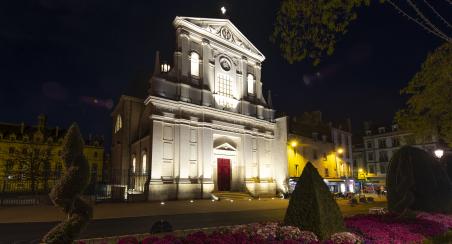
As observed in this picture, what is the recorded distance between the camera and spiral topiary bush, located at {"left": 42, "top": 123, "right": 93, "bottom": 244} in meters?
5.29

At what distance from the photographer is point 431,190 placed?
1211 centimetres

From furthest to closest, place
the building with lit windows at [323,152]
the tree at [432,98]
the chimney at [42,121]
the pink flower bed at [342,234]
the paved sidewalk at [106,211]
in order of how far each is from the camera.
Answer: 1. the chimney at [42,121]
2. the building with lit windows at [323,152]
3. the tree at [432,98]
4. the paved sidewalk at [106,211]
5. the pink flower bed at [342,234]

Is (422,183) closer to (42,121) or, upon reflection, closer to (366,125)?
(366,125)

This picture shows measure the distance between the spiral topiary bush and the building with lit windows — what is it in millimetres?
33083

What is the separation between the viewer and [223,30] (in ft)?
106

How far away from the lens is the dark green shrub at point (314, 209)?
7.00m

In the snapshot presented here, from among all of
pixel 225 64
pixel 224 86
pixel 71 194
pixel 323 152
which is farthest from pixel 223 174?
pixel 71 194

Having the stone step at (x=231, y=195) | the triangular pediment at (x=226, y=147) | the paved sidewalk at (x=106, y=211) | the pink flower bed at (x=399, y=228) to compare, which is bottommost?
the stone step at (x=231, y=195)

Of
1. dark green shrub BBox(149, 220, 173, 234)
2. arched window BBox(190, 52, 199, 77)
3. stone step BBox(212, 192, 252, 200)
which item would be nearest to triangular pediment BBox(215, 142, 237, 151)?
stone step BBox(212, 192, 252, 200)

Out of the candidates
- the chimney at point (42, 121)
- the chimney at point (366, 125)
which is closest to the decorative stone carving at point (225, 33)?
the chimney at point (366, 125)

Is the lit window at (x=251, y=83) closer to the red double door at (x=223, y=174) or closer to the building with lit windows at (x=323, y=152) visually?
the building with lit windows at (x=323, y=152)

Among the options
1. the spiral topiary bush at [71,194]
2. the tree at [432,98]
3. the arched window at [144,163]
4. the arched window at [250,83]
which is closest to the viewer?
the spiral topiary bush at [71,194]

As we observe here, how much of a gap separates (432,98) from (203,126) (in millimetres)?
18882

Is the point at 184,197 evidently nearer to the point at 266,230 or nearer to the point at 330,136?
the point at 266,230
